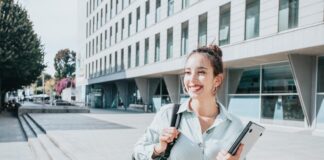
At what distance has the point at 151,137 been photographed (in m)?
2.27

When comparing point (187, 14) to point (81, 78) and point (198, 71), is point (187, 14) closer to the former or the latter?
point (198, 71)

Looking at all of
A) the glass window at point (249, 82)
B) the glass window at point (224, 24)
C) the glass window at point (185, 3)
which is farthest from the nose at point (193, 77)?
the glass window at point (185, 3)

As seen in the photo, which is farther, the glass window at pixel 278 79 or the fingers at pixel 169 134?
the glass window at pixel 278 79

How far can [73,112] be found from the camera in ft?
99.8

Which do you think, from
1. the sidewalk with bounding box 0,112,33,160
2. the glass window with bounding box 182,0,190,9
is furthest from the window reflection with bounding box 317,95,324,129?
the glass window with bounding box 182,0,190,9

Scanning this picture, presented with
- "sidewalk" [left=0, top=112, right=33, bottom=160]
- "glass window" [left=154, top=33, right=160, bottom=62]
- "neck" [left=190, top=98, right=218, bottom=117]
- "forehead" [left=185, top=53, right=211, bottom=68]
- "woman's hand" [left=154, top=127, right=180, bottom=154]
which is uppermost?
"glass window" [left=154, top=33, right=160, bottom=62]

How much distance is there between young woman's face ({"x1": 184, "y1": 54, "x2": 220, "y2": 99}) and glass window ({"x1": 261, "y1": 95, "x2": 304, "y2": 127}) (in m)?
14.7

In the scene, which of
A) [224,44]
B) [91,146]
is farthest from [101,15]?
[91,146]

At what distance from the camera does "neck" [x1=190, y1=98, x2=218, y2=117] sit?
7.65 ft

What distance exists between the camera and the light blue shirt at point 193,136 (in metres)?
2.14

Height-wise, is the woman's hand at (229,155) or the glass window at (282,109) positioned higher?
the woman's hand at (229,155)

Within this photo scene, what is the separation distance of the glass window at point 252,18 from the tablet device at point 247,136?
15632 mm

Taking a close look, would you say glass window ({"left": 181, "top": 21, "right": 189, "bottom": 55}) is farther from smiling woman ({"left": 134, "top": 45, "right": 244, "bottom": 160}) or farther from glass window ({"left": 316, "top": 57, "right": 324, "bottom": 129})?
smiling woman ({"left": 134, "top": 45, "right": 244, "bottom": 160})

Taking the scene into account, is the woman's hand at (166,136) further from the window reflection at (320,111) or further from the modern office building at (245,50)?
the window reflection at (320,111)
